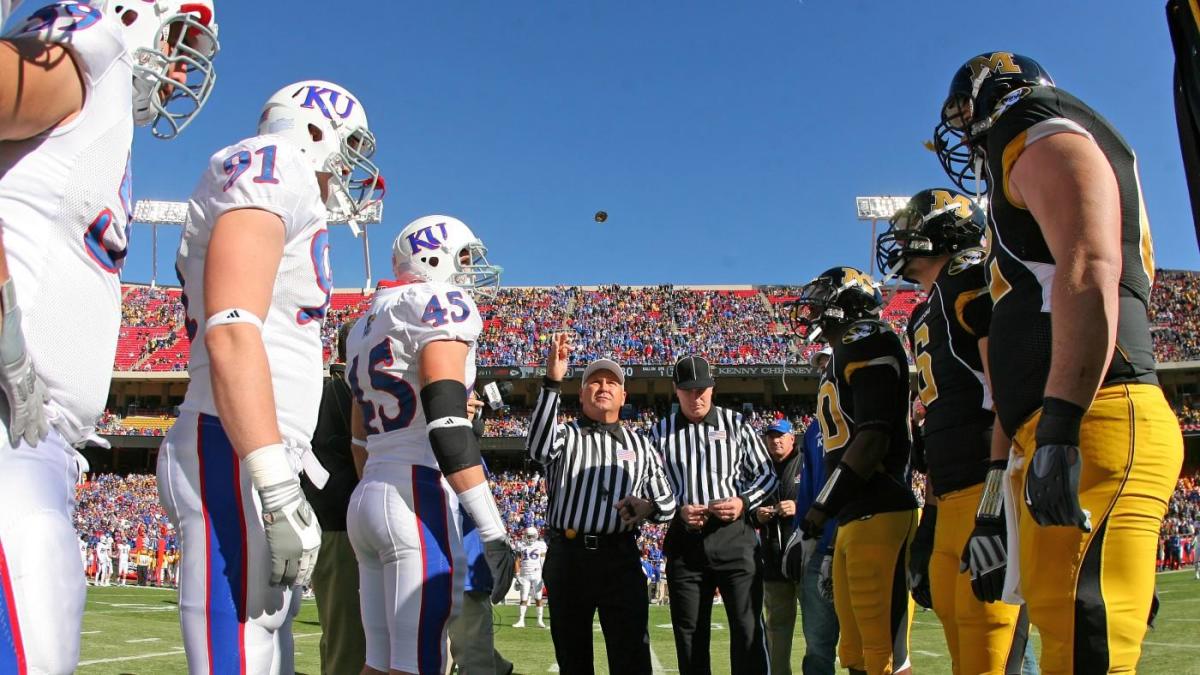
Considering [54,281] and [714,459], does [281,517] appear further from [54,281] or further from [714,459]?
[714,459]

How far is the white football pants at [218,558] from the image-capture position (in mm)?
2098

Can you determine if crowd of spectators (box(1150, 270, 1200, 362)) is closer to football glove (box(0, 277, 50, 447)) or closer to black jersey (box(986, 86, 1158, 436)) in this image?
black jersey (box(986, 86, 1158, 436))

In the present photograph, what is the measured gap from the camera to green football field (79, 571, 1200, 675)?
6938 millimetres

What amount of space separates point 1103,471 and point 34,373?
7.65 feet

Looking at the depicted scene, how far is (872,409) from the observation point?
4.24 meters

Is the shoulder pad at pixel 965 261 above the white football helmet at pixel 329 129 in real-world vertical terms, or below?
below

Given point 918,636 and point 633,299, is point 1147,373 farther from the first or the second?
point 633,299

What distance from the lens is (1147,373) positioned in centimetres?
234

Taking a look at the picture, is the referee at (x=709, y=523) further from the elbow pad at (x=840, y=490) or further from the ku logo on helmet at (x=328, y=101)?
the ku logo on helmet at (x=328, y=101)

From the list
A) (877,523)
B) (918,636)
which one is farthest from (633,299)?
(877,523)

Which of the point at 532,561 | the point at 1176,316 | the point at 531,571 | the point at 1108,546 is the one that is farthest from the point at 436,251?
the point at 1176,316

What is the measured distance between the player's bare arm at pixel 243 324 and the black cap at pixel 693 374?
12.1 ft

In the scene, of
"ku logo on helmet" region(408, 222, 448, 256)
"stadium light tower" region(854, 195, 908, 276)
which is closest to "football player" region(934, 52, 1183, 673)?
"ku logo on helmet" region(408, 222, 448, 256)

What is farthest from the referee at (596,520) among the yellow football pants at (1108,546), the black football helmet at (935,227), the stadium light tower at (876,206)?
the stadium light tower at (876,206)
